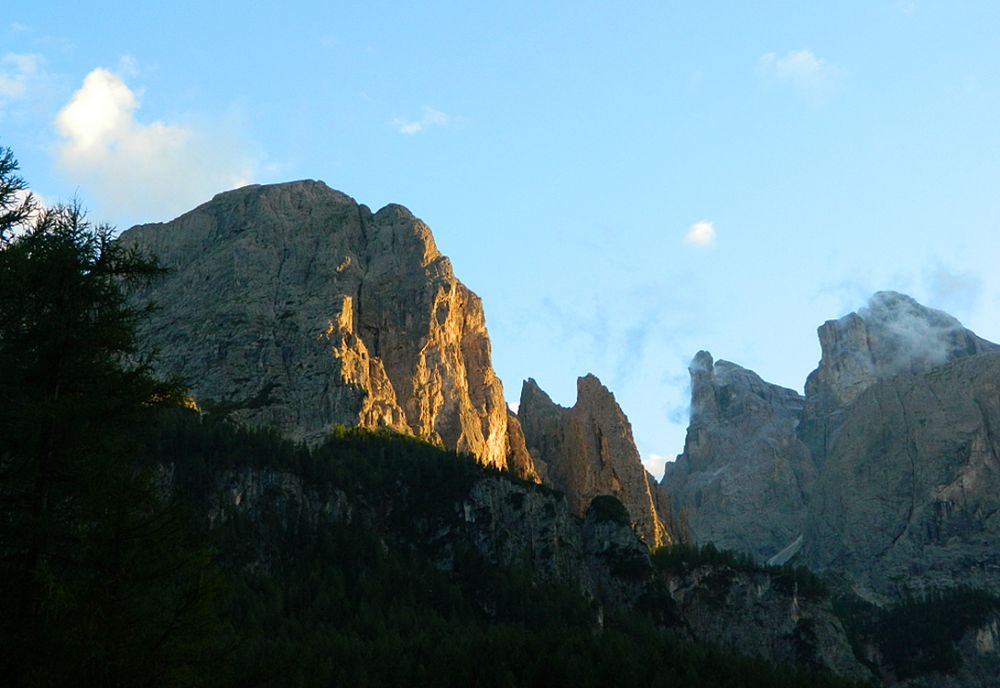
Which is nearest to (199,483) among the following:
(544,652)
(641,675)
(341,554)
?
(341,554)

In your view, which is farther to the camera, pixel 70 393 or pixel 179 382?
pixel 179 382

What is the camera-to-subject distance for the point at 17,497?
32.4 metres

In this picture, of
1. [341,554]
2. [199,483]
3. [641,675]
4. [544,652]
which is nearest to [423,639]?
[544,652]

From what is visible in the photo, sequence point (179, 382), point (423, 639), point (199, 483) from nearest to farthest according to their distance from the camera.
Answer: point (179, 382), point (423, 639), point (199, 483)

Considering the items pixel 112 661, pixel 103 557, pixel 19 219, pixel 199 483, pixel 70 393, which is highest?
pixel 199 483

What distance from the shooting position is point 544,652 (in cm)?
14875

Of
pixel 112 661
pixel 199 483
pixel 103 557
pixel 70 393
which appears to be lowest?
pixel 112 661

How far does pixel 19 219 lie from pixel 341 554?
160430 mm

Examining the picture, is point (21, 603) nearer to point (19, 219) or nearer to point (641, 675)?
point (19, 219)

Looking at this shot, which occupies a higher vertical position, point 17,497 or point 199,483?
point 199,483

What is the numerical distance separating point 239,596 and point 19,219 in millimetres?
131295

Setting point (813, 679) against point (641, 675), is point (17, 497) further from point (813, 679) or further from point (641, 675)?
point (813, 679)

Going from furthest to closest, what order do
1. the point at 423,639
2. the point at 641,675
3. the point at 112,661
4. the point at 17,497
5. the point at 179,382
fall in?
the point at 423,639 → the point at 641,675 → the point at 179,382 → the point at 17,497 → the point at 112,661

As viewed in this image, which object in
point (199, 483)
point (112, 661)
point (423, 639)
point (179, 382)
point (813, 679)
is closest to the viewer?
point (112, 661)
